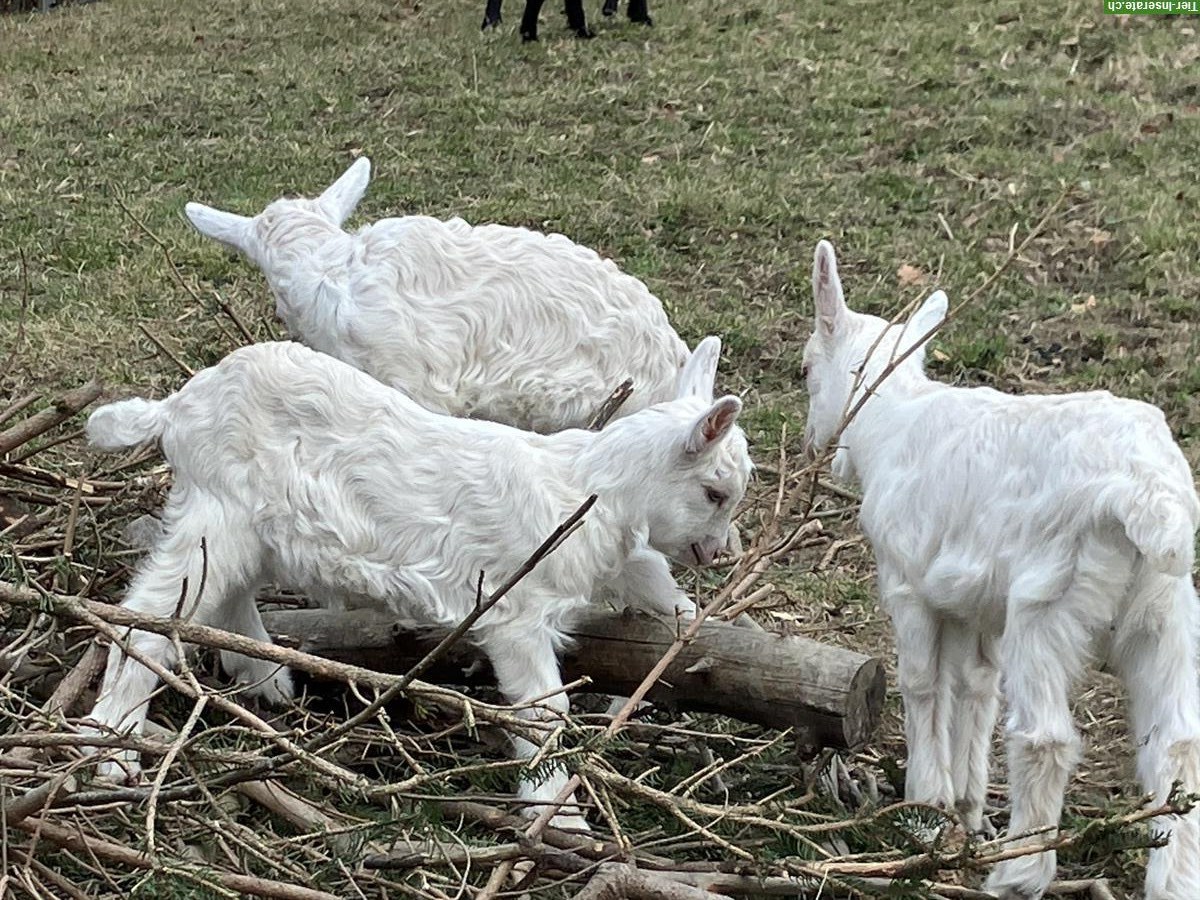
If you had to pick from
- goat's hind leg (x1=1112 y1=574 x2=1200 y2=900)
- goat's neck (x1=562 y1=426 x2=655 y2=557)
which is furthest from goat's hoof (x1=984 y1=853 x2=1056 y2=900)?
goat's neck (x1=562 y1=426 x2=655 y2=557)

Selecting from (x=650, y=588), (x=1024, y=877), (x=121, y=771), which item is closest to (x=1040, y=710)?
(x=1024, y=877)

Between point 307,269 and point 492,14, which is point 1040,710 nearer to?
point 307,269

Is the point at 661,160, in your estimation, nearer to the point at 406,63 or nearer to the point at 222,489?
the point at 406,63

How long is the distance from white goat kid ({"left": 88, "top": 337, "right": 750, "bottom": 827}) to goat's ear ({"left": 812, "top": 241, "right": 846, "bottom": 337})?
81 centimetres

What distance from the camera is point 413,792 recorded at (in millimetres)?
3477

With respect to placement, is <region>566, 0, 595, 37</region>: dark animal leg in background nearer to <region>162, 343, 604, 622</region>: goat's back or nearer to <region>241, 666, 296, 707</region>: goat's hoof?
<region>162, 343, 604, 622</region>: goat's back

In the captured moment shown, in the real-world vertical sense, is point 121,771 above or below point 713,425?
below

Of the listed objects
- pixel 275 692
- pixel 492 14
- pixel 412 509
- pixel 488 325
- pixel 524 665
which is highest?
pixel 492 14

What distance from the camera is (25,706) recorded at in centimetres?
395

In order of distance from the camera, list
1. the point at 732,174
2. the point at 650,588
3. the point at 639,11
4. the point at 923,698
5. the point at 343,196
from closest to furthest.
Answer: the point at 923,698 < the point at 650,588 < the point at 343,196 < the point at 732,174 < the point at 639,11

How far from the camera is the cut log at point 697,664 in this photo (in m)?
3.95

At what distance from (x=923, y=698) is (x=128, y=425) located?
236 cm

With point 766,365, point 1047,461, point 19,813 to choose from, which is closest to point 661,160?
point 766,365

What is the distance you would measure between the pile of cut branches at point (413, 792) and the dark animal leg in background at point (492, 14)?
11.0 m
